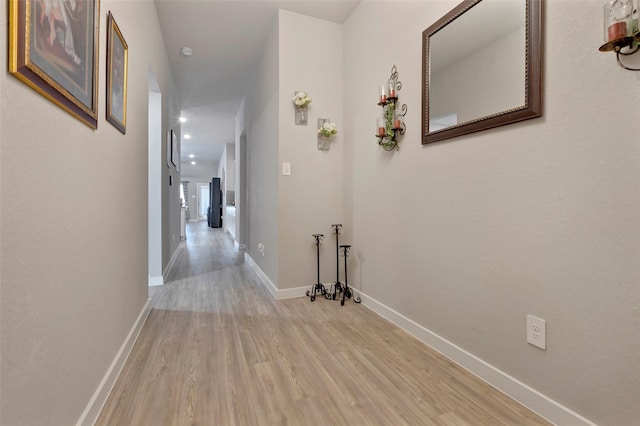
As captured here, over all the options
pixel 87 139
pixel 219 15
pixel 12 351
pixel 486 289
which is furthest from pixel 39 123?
pixel 219 15

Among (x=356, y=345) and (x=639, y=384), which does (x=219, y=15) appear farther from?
(x=639, y=384)

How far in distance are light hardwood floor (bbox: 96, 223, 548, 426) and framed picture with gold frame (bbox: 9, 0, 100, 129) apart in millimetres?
1287

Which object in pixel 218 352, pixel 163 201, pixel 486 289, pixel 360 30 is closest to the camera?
pixel 486 289

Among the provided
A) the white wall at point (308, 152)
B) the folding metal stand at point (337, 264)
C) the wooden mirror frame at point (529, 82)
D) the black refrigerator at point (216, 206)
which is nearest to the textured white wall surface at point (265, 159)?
the white wall at point (308, 152)

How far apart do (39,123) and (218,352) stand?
153cm

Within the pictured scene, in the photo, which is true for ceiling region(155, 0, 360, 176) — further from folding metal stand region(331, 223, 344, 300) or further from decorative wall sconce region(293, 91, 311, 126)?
folding metal stand region(331, 223, 344, 300)

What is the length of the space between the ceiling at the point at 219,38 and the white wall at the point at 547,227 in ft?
4.31

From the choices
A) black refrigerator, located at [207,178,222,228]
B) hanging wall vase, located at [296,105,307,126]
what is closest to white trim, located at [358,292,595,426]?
hanging wall vase, located at [296,105,307,126]

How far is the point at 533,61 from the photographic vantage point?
1.40 metres

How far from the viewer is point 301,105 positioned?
2.97 m

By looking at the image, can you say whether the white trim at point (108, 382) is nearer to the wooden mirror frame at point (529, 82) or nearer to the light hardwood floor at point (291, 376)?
the light hardwood floor at point (291, 376)

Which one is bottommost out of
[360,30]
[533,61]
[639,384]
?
[639,384]

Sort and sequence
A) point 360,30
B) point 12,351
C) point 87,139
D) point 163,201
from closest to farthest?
point 12,351 → point 87,139 → point 360,30 → point 163,201

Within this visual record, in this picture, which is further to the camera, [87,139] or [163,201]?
[163,201]
